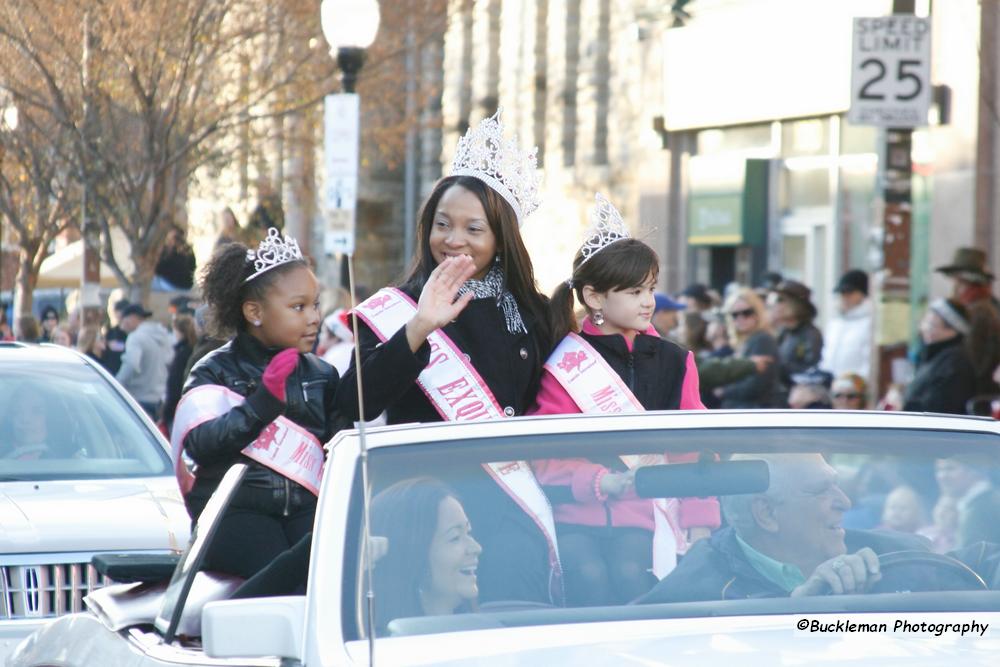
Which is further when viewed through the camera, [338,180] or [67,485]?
[338,180]

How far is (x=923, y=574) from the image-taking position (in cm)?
339

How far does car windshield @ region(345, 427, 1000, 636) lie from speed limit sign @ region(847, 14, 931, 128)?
7.80 m

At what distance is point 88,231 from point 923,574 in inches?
544

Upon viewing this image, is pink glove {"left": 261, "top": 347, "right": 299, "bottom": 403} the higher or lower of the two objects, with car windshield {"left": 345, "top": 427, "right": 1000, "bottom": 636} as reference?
higher

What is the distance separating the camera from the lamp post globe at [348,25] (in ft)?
45.5

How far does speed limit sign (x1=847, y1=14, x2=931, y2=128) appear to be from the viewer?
433 inches

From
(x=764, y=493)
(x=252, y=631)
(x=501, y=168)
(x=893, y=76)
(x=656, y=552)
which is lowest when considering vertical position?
(x=252, y=631)

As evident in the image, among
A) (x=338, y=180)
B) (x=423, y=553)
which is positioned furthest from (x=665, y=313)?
(x=423, y=553)

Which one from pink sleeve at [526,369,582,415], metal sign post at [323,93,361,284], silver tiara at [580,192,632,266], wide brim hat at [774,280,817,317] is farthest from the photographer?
wide brim hat at [774,280,817,317]

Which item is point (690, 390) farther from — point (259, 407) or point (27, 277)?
point (27, 277)

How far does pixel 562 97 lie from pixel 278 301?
779 inches

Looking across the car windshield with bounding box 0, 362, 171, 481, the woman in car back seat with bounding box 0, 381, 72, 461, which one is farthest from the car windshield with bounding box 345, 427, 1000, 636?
the woman in car back seat with bounding box 0, 381, 72, 461

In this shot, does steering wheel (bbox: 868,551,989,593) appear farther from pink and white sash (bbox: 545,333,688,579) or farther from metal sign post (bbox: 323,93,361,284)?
metal sign post (bbox: 323,93,361,284)

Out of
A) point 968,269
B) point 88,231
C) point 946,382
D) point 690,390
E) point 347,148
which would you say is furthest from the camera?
point 88,231
